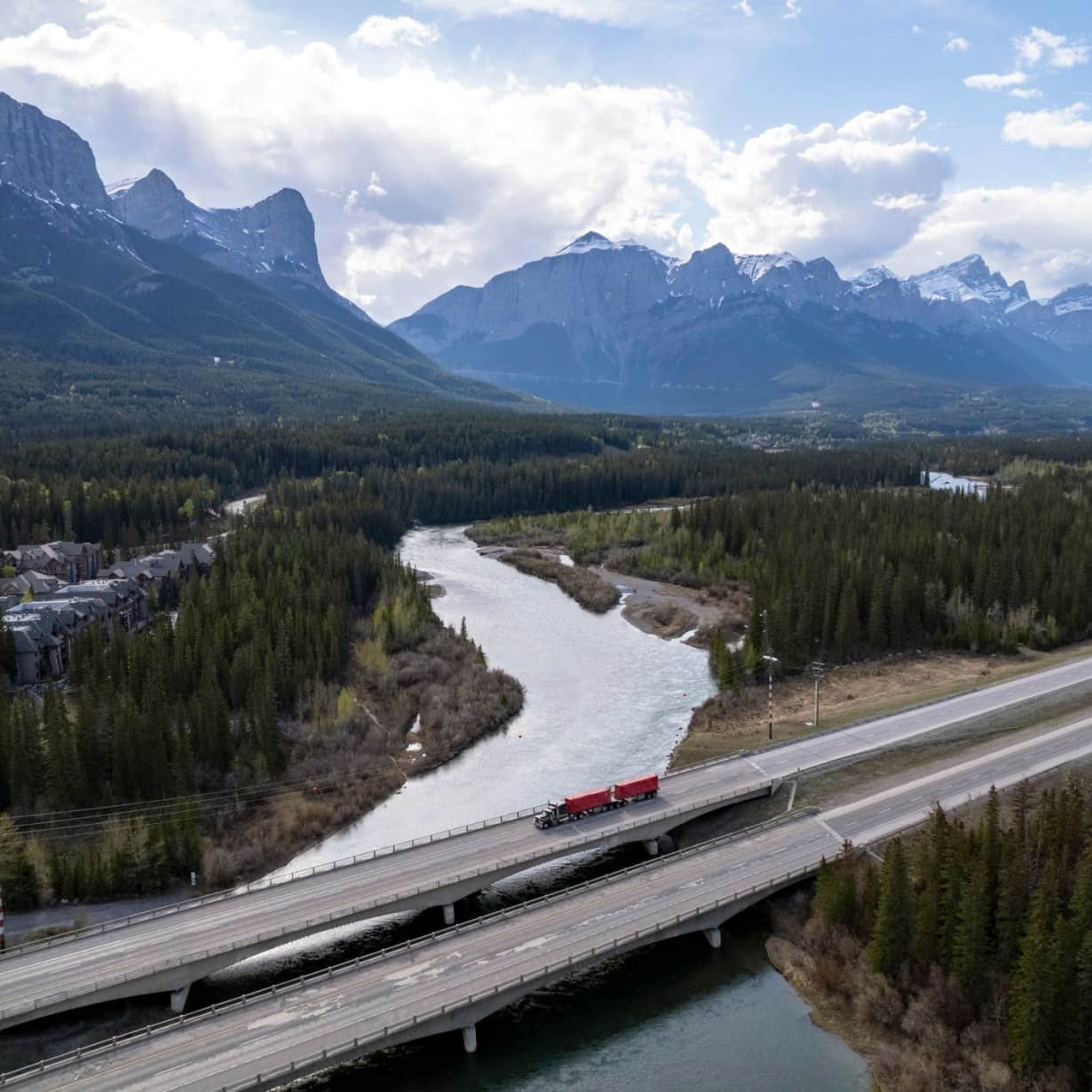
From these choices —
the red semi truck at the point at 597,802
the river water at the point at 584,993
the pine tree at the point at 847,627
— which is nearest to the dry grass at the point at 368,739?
the river water at the point at 584,993

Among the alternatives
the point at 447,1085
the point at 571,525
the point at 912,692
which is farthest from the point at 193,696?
the point at 571,525

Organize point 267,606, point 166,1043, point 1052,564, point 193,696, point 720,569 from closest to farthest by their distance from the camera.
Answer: point 166,1043 < point 193,696 < point 267,606 < point 1052,564 < point 720,569

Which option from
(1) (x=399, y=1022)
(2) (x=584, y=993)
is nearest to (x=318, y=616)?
(2) (x=584, y=993)

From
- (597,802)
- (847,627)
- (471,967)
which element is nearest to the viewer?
(471,967)

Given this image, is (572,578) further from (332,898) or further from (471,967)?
(471,967)

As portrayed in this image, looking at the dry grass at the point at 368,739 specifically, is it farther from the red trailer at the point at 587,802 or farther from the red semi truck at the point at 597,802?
the red trailer at the point at 587,802

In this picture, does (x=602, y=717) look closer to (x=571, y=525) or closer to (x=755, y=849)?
(x=755, y=849)

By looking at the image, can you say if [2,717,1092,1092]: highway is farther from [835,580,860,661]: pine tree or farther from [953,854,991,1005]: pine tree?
[835,580,860,661]: pine tree
